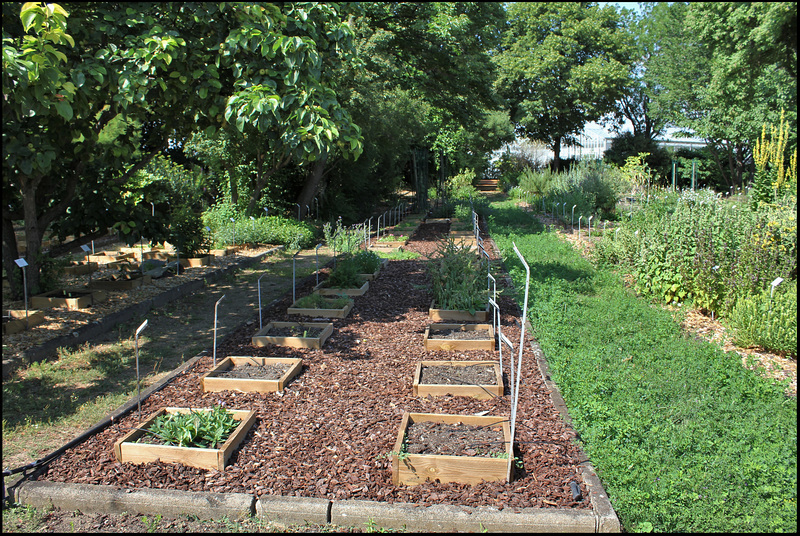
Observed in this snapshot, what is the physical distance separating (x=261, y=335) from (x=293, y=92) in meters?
2.39

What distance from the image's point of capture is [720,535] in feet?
7.98

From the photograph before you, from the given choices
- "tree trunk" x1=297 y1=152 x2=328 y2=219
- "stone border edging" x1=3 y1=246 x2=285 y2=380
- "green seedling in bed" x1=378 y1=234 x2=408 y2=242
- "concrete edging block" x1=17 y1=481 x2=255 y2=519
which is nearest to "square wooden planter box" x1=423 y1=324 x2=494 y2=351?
"concrete edging block" x1=17 y1=481 x2=255 y2=519

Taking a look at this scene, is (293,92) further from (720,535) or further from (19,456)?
(720,535)

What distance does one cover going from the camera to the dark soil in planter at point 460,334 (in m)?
5.22

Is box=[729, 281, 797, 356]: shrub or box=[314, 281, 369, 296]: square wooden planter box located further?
box=[314, 281, 369, 296]: square wooden planter box

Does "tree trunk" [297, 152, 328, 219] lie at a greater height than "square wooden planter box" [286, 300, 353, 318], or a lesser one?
greater

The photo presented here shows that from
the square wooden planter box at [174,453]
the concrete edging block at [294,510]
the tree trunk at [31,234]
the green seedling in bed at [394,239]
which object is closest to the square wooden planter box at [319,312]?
the square wooden planter box at [174,453]

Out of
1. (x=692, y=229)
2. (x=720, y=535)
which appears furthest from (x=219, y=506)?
(x=692, y=229)

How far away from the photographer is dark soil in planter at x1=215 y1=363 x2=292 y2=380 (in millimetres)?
4332

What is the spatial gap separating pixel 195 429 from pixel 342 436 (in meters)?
0.89

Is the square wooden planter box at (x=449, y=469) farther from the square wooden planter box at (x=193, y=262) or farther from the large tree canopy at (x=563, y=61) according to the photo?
the large tree canopy at (x=563, y=61)

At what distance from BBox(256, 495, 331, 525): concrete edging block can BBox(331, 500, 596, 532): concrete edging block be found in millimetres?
54

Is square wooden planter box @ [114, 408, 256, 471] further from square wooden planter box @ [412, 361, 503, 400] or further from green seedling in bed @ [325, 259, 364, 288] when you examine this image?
green seedling in bed @ [325, 259, 364, 288]

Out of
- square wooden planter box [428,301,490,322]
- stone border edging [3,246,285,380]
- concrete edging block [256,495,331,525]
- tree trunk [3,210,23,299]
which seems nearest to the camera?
concrete edging block [256,495,331,525]
